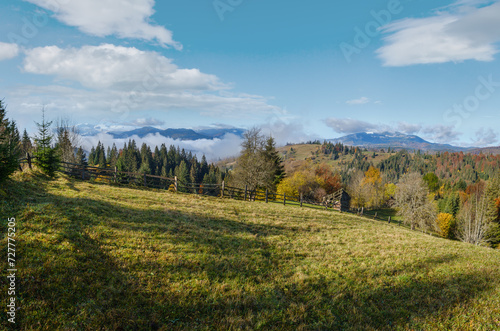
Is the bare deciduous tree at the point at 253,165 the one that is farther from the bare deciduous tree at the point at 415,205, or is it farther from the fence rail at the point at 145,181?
the bare deciduous tree at the point at 415,205

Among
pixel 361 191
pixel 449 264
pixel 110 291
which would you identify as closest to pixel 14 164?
pixel 110 291

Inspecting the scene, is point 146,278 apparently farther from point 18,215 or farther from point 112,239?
point 18,215

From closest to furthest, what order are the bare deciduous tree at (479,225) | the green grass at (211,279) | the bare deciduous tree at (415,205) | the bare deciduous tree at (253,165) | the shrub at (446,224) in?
1. the green grass at (211,279)
2. the bare deciduous tree at (253,165)
3. the bare deciduous tree at (415,205)
4. the bare deciduous tree at (479,225)
5. the shrub at (446,224)

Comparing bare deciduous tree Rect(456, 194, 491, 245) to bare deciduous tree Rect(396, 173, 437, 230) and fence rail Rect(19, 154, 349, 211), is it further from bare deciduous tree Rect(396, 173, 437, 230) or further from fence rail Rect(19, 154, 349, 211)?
fence rail Rect(19, 154, 349, 211)

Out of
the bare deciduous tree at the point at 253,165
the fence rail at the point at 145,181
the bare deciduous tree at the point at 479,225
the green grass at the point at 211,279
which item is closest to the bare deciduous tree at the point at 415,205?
the bare deciduous tree at the point at 479,225

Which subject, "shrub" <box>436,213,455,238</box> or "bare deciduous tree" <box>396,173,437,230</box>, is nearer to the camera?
"bare deciduous tree" <box>396,173,437,230</box>

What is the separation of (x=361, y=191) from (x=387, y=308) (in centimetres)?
8448

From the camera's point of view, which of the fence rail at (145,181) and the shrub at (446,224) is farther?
the shrub at (446,224)

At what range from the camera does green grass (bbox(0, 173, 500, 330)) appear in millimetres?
5801

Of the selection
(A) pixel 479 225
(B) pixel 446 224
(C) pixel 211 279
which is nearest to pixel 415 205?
(A) pixel 479 225

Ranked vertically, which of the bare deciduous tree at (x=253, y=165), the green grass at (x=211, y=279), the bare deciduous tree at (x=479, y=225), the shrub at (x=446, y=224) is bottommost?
the shrub at (x=446, y=224)

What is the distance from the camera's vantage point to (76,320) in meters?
5.14

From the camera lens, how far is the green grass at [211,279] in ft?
19.0

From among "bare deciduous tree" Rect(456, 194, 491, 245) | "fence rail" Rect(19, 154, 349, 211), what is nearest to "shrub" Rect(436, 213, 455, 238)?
"bare deciduous tree" Rect(456, 194, 491, 245)
